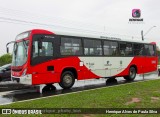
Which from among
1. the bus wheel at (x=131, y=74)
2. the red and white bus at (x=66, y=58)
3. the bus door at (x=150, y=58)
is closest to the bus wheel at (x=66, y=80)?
the red and white bus at (x=66, y=58)

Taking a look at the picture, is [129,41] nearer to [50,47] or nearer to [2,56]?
[50,47]

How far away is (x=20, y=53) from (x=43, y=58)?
1.37 meters

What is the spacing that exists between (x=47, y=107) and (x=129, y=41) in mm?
12680

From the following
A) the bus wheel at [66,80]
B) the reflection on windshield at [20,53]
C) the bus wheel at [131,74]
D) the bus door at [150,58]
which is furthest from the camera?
the bus door at [150,58]

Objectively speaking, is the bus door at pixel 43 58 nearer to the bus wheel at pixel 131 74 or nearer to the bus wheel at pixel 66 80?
the bus wheel at pixel 66 80

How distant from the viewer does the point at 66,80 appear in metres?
14.9

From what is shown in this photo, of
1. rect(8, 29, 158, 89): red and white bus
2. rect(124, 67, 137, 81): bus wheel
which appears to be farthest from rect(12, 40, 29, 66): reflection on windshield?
rect(124, 67, 137, 81): bus wheel

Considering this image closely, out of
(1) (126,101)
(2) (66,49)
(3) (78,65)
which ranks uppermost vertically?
(2) (66,49)

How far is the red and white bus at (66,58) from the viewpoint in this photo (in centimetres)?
1334

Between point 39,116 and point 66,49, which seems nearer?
point 39,116

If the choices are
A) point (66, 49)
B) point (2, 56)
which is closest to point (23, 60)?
point (66, 49)

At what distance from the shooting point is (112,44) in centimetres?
1842

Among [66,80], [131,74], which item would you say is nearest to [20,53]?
[66,80]

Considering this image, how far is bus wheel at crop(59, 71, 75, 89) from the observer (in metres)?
14.7
